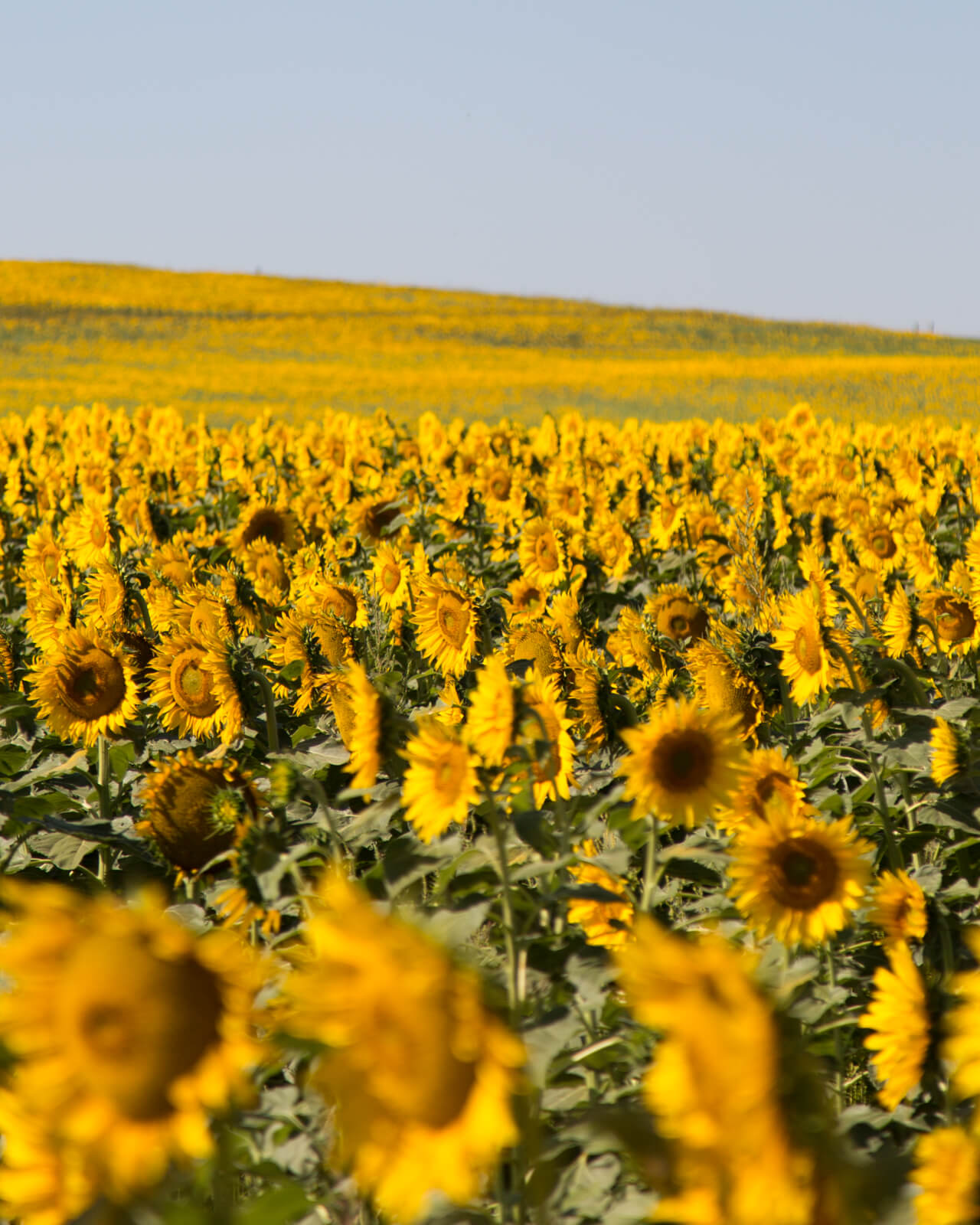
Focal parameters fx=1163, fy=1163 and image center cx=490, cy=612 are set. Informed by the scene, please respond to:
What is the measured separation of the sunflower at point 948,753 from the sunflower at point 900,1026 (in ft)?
3.58

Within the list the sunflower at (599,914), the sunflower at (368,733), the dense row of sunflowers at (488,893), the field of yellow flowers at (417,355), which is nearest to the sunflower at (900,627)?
the dense row of sunflowers at (488,893)

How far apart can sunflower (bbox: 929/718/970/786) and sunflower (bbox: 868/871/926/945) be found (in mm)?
607

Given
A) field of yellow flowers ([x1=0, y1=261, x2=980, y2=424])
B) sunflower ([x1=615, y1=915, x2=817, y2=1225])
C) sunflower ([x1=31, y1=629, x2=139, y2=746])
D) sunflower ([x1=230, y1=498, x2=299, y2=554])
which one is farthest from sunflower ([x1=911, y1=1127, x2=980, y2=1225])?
field of yellow flowers ([x1=0, y1=261, x2=980, y2=424])

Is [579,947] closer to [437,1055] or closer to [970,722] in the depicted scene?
[437,1055]

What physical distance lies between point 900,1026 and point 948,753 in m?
1.17

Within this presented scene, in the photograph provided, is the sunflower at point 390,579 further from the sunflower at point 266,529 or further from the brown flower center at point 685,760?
the brown flower center at point 685,760

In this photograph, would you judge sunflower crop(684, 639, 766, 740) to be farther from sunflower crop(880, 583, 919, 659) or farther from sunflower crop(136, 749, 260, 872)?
sunflower crop(136, 749, 260, 872)

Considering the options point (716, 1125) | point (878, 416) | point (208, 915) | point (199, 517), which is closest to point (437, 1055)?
point (716, 1125)

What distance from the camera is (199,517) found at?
29.0 ft

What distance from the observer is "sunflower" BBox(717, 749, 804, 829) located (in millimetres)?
2498

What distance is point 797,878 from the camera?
2.06 meters

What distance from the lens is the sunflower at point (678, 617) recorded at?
4.93 meters

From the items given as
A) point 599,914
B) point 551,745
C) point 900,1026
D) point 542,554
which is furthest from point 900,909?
point 542,554

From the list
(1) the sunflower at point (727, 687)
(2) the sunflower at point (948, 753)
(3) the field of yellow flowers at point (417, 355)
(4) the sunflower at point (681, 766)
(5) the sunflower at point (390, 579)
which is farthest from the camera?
(3) the field of yellow flowers at point (417, 355)
